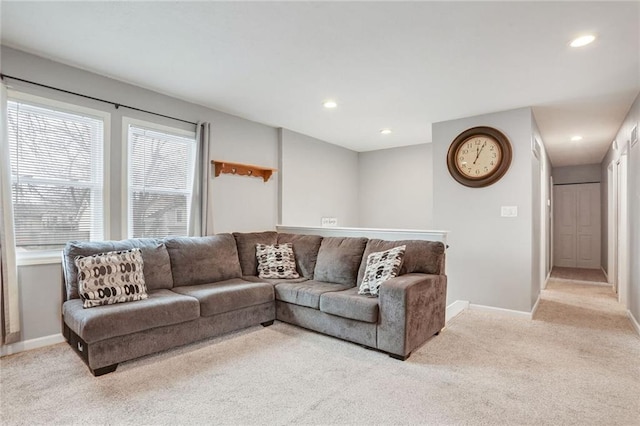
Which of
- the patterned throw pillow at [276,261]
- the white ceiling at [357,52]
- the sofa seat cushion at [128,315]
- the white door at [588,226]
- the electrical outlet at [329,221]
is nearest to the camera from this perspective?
the white ceiling at [357,52]

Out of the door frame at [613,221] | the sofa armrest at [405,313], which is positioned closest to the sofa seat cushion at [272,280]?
the sofa armrest at [405,313]

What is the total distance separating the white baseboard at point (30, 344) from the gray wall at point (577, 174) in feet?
31.8

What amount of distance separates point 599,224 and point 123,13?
937 centimetres

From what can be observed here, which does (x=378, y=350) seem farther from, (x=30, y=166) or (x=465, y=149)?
(x=30, y=166)

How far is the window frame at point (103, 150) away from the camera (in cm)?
279

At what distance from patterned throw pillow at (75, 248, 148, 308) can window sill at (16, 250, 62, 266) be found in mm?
396

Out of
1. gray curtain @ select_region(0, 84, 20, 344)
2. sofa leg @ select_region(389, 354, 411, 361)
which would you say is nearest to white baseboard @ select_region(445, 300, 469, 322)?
sofa leg @ select_region(389, 354, 411, 361)

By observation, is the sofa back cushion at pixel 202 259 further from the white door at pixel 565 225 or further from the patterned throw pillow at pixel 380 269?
the white door at pixel 565 225

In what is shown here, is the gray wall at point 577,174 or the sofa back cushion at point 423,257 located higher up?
the gray wall at point 577,174

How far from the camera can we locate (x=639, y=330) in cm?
331

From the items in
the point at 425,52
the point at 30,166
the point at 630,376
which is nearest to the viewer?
the point at 630,376

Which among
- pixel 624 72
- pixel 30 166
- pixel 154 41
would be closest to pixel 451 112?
pixel 624 72

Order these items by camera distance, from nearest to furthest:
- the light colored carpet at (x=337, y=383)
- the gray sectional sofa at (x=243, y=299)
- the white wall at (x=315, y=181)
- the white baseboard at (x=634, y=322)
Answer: the light colored carpet at (x=337, y=383), the gray sectional sofa at (x=243, y=299), the white baseboard at (x=634, y=322), the white wall at (x=315, y=181)

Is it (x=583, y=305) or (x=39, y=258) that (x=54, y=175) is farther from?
(x=583, y=305)
